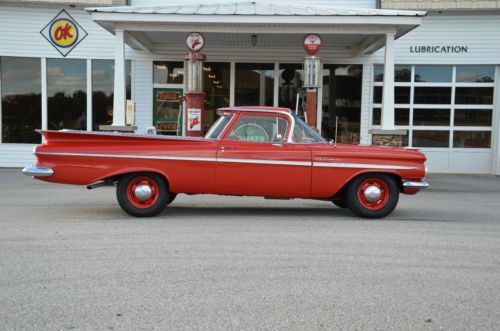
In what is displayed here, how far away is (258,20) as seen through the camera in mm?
11820

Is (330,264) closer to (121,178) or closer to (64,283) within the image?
(64,283)

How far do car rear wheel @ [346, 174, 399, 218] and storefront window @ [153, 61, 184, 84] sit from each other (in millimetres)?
8711

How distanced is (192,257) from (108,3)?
37.2ft

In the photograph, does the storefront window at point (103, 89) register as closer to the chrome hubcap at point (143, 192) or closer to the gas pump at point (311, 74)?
the gas pump at point (311, 74)

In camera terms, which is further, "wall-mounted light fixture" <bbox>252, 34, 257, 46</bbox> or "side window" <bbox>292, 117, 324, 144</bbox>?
"wall-mounted light fixture" <bbox>252, 34, 257, 46</bbox>

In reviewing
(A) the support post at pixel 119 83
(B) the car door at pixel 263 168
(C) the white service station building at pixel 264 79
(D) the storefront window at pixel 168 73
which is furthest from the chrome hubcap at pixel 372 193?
(D) the storefront window at pixel 168 73

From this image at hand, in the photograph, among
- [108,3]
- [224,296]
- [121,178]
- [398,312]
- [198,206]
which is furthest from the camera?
[108,3]

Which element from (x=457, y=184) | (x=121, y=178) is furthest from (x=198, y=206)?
(x=457, y=184)

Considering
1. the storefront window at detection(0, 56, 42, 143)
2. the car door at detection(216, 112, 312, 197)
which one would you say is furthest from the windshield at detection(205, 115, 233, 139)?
the storefront window at detection(0, 56, 42, 143)

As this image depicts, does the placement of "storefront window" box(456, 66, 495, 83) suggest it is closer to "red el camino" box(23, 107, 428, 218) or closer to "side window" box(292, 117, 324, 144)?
"red el camino" box(23, 107, 428, 218)

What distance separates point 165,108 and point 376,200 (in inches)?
351

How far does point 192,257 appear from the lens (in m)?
5.54

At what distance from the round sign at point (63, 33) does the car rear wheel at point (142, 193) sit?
910 centimetres

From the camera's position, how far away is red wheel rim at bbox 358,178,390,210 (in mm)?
7840
